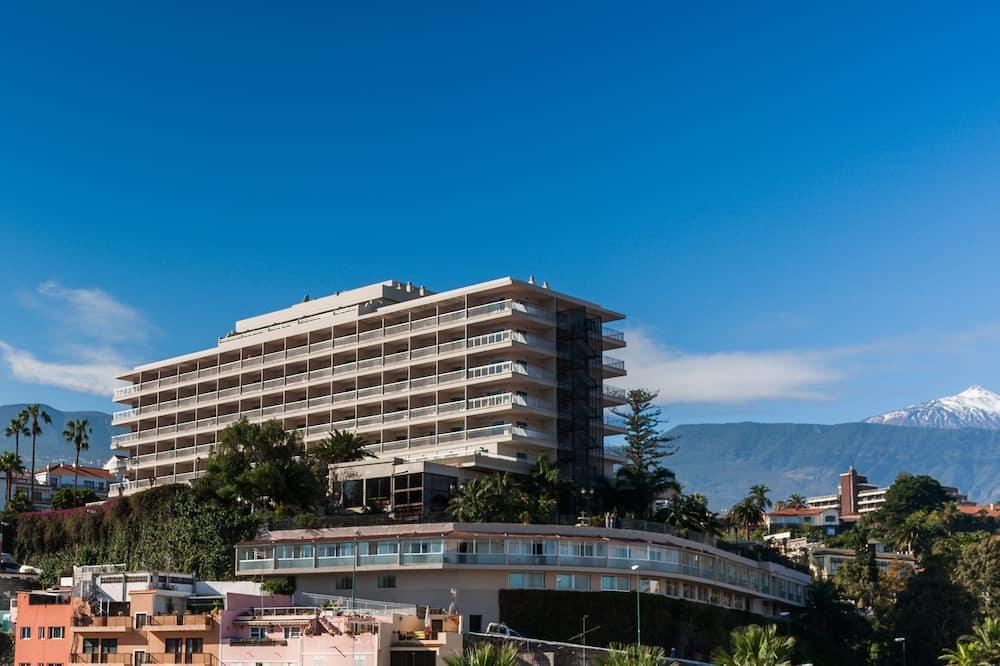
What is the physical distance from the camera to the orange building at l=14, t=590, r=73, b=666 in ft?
278

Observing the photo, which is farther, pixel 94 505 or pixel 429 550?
pixel 94 505

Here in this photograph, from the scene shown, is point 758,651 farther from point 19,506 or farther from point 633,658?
point 19,506

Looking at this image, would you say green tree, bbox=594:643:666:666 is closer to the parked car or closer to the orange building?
the parked car

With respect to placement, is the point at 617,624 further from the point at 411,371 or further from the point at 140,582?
the point at 411,371

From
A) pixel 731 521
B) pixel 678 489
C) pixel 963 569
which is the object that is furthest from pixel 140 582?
pixel 731 521

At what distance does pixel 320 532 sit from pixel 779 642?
38219 mm

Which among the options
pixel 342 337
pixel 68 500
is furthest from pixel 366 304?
pixel 68 500

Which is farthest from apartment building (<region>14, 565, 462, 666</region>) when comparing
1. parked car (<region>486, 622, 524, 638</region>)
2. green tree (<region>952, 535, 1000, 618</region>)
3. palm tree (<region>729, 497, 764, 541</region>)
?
palm tree (<region>729, 497, 764, 541</region>)

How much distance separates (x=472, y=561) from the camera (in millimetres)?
87562

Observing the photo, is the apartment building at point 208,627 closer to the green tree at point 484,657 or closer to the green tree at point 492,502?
the green tree at point 484,657

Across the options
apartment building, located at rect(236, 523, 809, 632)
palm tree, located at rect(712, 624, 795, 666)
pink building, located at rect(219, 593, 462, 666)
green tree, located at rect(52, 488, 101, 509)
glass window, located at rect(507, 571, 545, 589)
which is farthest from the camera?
green tree, located at rect(52, 488, 101, 509)

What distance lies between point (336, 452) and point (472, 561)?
28188mm

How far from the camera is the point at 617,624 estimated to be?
88.5m

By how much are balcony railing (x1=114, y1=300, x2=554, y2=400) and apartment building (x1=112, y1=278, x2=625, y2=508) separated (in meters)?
0.15
